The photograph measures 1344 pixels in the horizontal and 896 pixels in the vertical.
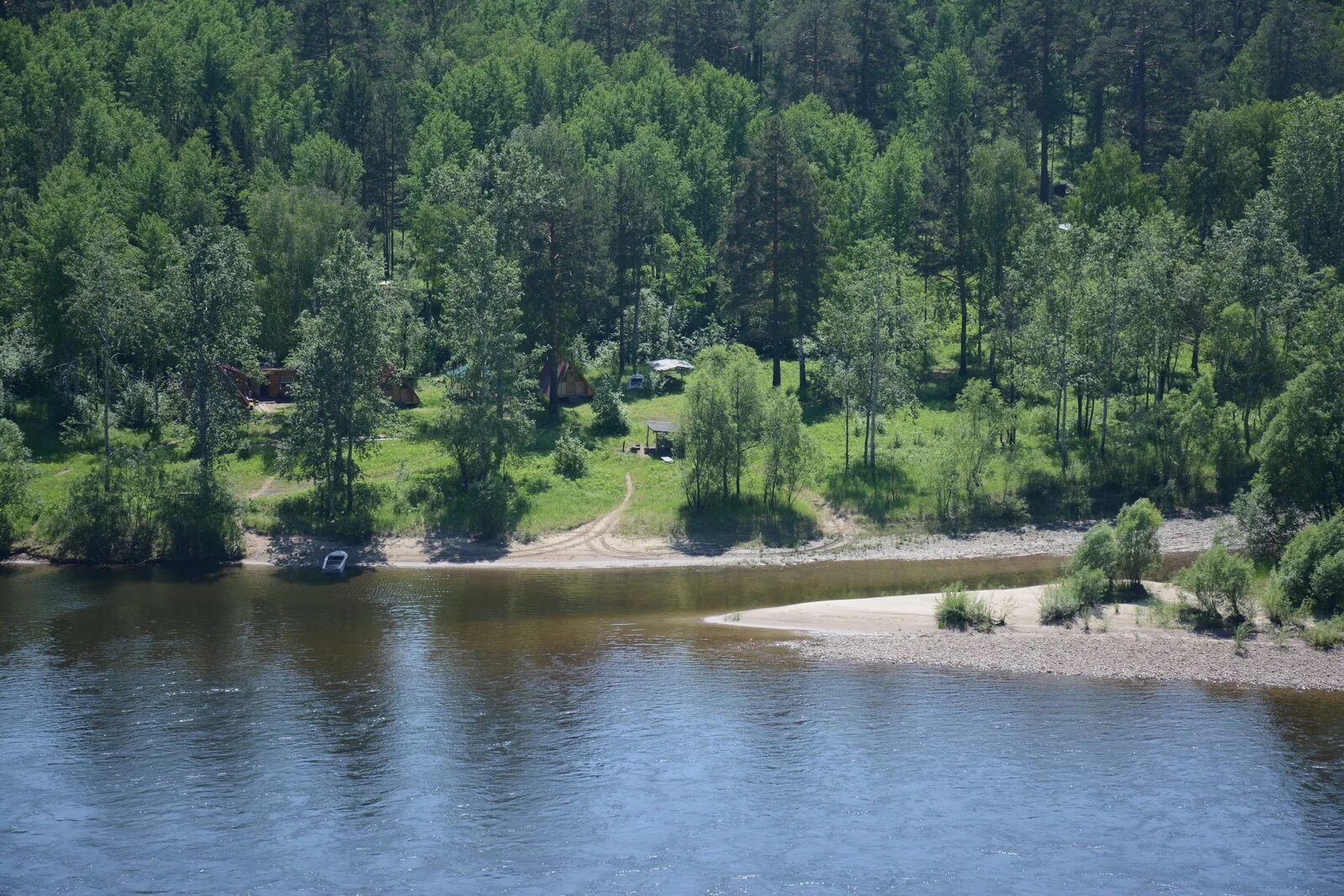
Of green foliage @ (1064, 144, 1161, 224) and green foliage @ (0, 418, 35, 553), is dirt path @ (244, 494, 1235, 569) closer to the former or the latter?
green foliage @ (0, 418, 35, 553)

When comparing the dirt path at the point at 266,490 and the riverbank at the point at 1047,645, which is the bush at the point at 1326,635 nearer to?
the riverbank at the point at 1047,645

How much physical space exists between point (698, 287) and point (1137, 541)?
51.9 m

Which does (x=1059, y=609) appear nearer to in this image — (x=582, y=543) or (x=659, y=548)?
(x=659, y=548)

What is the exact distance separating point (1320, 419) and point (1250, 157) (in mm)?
40863

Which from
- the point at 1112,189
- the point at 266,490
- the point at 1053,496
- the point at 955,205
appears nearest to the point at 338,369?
the point at 266,490

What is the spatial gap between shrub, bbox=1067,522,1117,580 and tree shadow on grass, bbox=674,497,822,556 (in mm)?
16817

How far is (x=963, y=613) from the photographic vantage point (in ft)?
178

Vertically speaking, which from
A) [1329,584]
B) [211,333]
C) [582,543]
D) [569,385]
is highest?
[211,333]

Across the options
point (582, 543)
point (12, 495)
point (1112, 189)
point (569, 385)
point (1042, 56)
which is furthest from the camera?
point (1042, 56)

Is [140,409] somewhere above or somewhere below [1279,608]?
above

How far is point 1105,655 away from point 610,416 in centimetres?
3800

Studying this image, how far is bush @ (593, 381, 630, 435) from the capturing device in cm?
8088

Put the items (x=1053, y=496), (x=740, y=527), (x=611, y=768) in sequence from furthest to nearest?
1. (x=1053, y=496)
2. (x=740, y=527)
3. (x=611, y=768)

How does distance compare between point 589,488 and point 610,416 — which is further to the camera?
point 610,416
